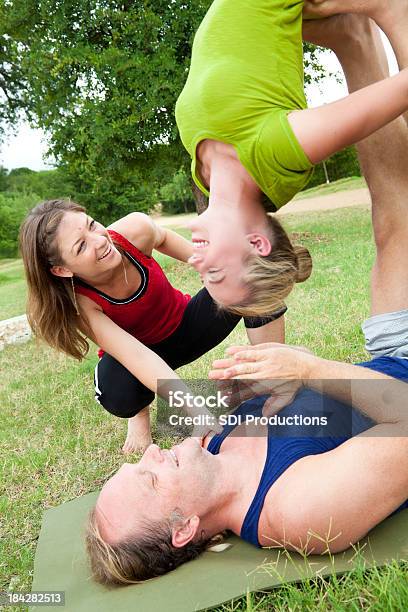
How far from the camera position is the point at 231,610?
5.75 ft

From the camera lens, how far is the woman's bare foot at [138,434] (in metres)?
3.16

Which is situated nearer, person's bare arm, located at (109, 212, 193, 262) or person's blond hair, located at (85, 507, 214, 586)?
person's blond hair, located at (85, 507, 214, 586)

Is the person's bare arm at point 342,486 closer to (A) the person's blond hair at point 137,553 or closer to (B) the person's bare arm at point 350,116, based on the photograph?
(A) the person's blond hair at point 137,553

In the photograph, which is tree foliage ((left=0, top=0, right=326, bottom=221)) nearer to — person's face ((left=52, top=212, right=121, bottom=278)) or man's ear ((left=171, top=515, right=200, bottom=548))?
person's face ((left=52, top=212, right=121, bottom=278))

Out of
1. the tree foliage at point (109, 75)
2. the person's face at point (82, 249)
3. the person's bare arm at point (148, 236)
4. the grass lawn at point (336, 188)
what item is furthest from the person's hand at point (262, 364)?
the grass lawn at point (336, 188)

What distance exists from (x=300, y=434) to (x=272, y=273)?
599 mm

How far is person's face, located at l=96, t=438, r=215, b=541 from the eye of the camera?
1913 millimetres

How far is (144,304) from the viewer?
315cm

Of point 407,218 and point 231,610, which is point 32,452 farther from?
point 407,218

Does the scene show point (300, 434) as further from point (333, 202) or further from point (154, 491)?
point (333, 202)

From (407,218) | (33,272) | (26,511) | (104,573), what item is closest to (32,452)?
(26,511)

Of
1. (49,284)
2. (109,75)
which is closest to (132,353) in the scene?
(49,284)

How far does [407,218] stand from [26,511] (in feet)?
7.08

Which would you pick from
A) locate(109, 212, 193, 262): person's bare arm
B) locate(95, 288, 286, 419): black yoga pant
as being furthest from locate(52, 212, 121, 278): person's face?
locate(95, 288, 286, 419): black yoga pant
